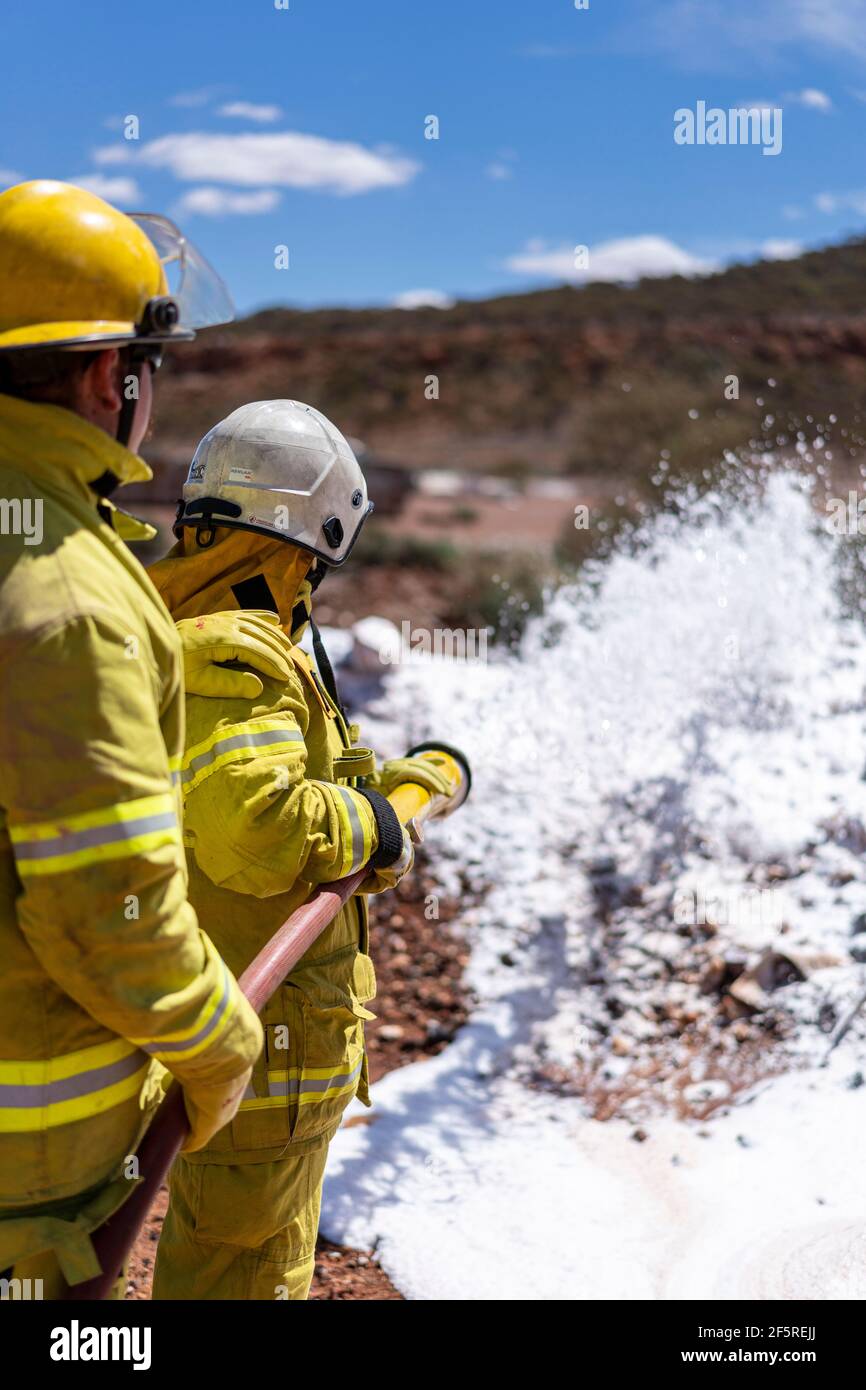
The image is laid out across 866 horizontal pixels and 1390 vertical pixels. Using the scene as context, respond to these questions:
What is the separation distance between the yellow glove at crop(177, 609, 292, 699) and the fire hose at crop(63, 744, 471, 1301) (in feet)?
1.27

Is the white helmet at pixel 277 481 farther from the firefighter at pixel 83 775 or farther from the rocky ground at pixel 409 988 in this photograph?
the rocky ground at pixel 409 988

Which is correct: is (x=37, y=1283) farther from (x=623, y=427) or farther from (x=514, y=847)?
(x=623, y=427)

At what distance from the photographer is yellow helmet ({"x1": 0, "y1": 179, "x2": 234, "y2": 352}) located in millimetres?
1515

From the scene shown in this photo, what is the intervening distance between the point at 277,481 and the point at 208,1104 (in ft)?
3.80

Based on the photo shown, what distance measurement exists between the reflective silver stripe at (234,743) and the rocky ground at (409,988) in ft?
6.25

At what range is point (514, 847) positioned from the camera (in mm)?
5762

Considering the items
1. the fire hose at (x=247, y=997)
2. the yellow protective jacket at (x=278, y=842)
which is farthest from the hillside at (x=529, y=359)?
the yellow protective jacket at (x=278, y=842)

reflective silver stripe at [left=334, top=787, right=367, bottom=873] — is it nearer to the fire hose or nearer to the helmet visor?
the fire hose

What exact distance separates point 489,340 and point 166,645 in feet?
170

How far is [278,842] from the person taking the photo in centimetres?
206

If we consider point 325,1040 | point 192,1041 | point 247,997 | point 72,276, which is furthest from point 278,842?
point 72,276

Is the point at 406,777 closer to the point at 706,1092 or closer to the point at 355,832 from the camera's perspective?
the point at 355,832

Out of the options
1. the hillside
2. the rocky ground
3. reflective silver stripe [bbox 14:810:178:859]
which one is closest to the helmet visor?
reflective silver stripe [bbox 14:810:178:859]

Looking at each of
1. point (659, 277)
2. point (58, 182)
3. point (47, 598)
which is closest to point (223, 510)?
point (58, 182)
